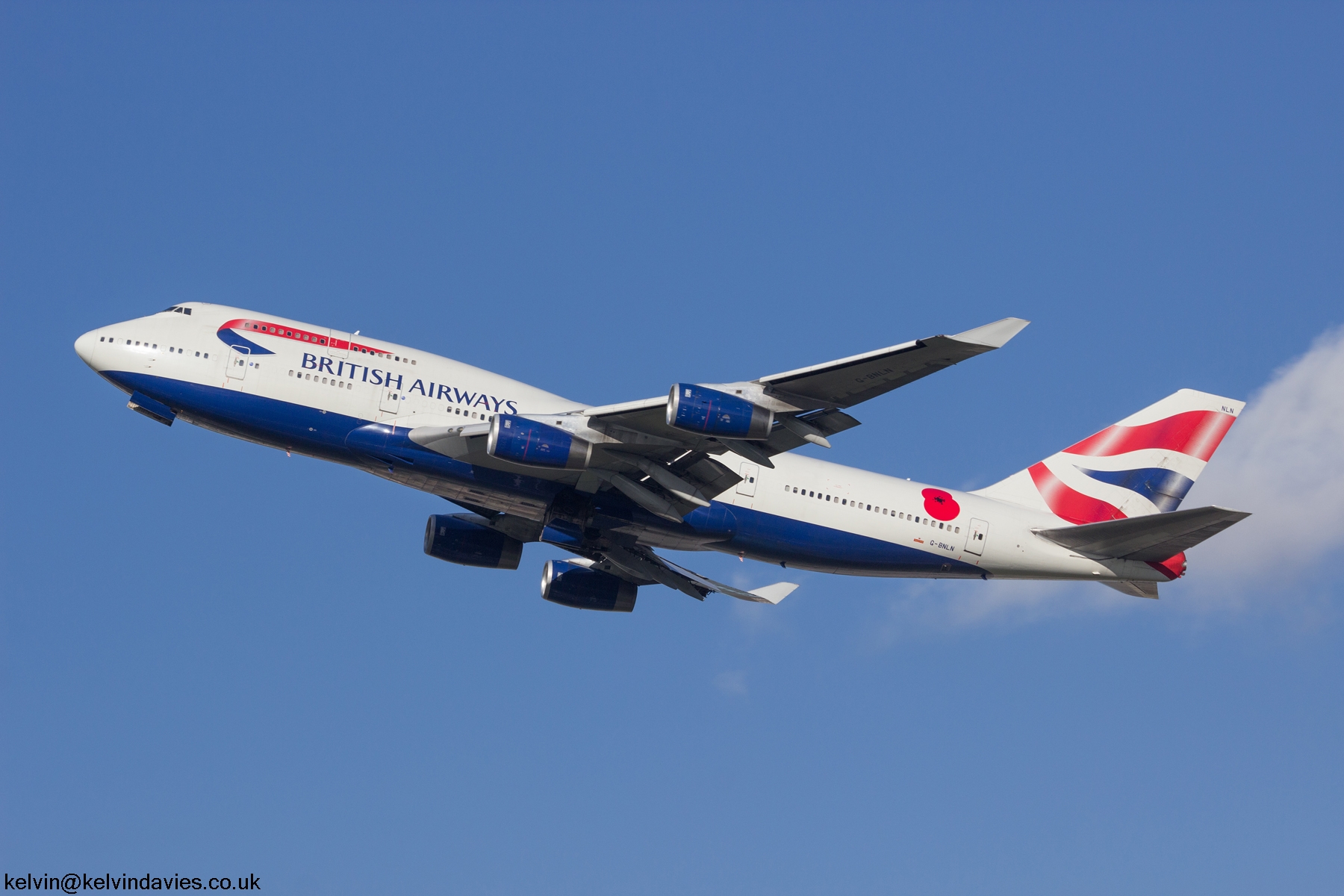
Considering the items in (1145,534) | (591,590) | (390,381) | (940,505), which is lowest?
(591,590)

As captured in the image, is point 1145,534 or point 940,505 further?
point 940,505

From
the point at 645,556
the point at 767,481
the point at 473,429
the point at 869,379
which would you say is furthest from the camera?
the point at 645,556

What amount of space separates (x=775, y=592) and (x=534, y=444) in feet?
41.2

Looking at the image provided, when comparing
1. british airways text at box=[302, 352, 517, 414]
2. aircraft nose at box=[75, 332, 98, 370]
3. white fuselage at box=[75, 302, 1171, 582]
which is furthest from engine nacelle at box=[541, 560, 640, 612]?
aircraft nose at box=[75, 332, 98, 370]

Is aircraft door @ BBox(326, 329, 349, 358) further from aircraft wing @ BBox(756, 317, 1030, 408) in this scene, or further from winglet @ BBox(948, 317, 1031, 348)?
winglet @ BBox(948, 317, 1031, 348)

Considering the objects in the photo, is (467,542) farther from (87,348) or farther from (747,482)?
(87,348)

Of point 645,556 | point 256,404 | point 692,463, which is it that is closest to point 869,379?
point 692,463

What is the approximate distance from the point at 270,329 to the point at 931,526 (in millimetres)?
19284

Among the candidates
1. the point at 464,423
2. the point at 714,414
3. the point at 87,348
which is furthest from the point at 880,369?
the point at 87,348

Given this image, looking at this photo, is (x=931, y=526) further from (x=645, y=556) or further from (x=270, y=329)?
(x=270, y=329)

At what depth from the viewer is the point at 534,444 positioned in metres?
31.3

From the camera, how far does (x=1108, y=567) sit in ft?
122

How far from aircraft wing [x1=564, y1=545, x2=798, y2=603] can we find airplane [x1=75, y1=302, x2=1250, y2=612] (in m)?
0.08

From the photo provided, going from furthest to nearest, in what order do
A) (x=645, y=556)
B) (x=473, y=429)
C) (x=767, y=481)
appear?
(x=645, y=556)
(x=767, y=481)
(x=473, y=429)
